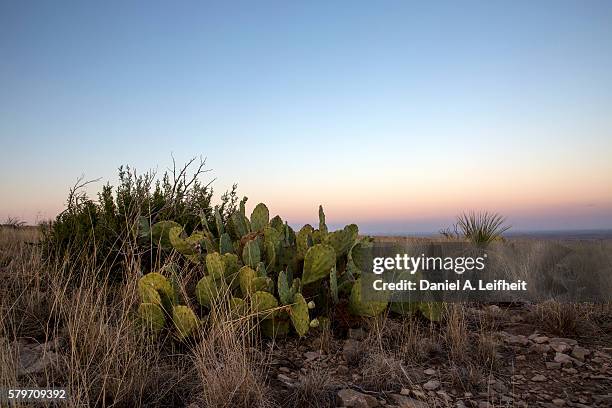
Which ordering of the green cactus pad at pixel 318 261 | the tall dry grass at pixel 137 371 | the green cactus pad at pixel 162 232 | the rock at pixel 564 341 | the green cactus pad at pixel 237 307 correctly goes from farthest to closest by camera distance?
the green cactus pad at pixel 162 232 < the green cactus pad at pixel 318 261 < the rock at pixel 564 341 < the green cactus pad at pixel 237 307 < the tall dry grass at pixel 137 371

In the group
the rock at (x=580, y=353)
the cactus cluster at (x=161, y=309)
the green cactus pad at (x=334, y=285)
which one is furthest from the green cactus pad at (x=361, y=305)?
the rock at (x=580, y=353)

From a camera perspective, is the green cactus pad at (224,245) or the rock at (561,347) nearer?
the rock at (561,347)

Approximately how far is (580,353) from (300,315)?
204 centimetres

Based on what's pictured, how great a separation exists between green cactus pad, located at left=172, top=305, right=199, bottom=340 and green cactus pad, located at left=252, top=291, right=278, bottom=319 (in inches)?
17.0

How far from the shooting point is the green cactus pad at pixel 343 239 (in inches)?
177

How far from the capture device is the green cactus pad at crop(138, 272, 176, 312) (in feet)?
12.5

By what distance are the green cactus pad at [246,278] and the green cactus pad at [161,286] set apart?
1.71 ft

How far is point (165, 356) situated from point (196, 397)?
76 centimetres

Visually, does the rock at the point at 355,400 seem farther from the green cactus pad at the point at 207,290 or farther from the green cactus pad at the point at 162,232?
the green cactus pad at the point at 162,232

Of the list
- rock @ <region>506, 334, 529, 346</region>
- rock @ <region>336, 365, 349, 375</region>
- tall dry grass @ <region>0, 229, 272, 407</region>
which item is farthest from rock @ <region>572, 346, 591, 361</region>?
tall dry grass @ <region>0, 229, 272, 407</region>

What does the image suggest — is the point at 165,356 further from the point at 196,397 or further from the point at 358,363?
the point at 358,363

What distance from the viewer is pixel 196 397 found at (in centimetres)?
285

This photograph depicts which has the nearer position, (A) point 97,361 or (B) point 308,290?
(A) point 97,361

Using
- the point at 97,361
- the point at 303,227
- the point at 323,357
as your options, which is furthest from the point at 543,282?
the point at 97,361
